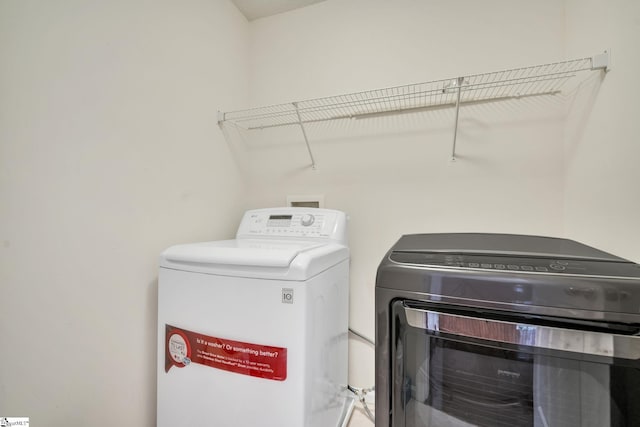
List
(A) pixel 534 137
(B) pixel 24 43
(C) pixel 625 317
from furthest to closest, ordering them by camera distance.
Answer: (A) pixel 534 137 < (B) pixel 24 43 < (C) pixel 625 317

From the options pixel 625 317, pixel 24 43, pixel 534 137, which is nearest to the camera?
pixel 625 317

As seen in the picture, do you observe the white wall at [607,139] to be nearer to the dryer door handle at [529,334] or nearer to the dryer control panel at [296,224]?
the dryer door handle at [529,334]

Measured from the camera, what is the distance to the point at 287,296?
0.75 metres

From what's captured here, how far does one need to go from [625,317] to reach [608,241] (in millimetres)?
535

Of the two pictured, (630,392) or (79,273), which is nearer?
(630,392)

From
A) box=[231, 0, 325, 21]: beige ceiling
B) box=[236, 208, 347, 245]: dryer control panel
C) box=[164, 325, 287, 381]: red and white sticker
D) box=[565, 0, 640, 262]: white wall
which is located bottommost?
box=[164, 325, 287, 381]: red and white sticker

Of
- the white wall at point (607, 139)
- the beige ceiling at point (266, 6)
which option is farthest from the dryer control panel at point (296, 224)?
the beige ceiling at point (266, 6)

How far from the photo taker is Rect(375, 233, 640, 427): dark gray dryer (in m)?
0.49

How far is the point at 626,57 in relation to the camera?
77cm

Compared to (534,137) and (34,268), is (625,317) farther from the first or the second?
(34,268)

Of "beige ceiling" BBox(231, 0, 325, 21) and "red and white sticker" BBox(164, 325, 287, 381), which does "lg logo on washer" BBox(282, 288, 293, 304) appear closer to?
"red and white sticker" BBox(164, 325, 287, 381)

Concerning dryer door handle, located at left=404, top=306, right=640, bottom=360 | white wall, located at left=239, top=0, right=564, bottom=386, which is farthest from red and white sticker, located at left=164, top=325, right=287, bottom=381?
white wall, located at left=239, top=0, right=564, bottom=386

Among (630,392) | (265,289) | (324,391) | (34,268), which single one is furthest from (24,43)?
(630,392)

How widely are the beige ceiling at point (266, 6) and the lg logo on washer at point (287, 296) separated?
1620mm
